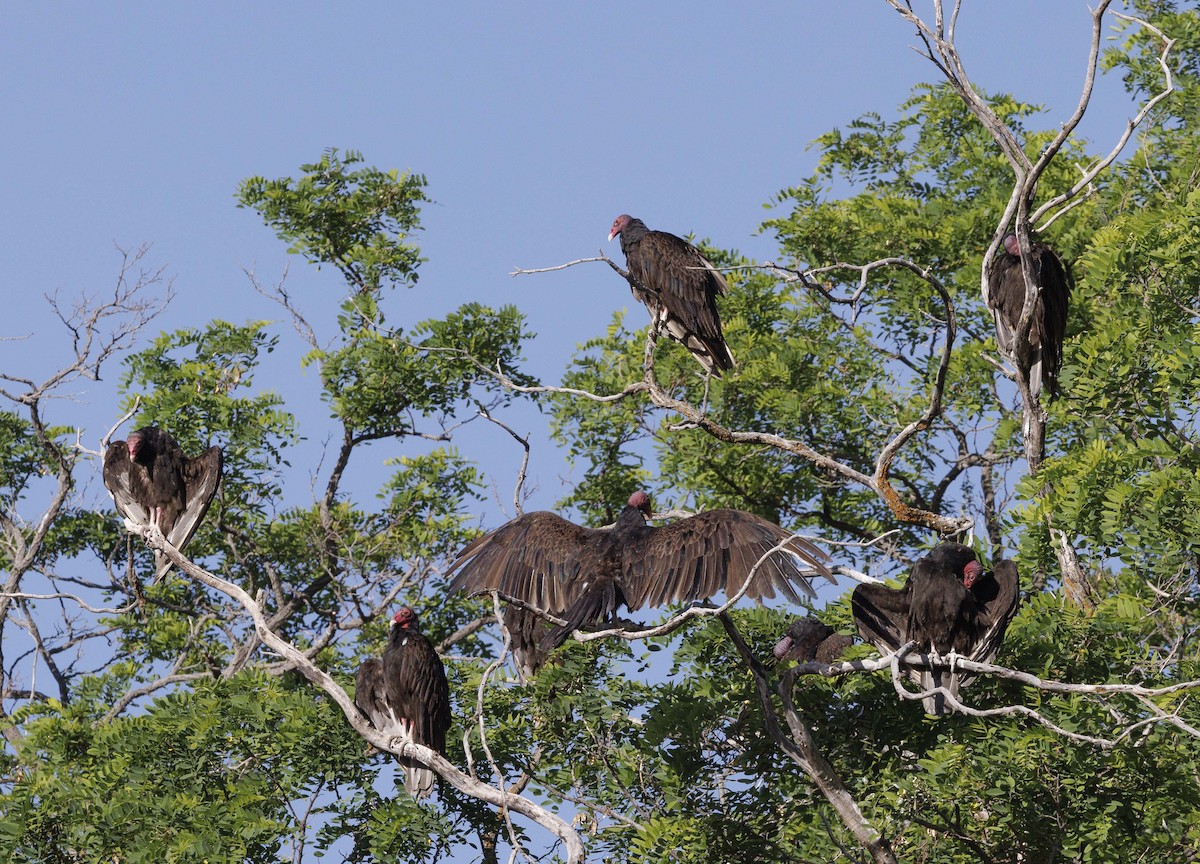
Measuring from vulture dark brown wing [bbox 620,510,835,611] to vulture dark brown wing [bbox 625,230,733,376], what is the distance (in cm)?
242

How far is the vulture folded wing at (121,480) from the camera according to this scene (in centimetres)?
783

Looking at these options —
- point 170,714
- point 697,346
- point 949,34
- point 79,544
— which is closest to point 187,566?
point 170,714

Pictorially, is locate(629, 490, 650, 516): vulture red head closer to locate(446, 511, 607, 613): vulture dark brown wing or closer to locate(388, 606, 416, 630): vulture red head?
locate(446, 511, 607, 613): vulture dark brown wing

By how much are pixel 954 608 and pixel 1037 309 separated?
Result: 2121 millimetres

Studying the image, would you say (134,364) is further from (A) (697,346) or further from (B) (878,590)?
(B) (878,590)

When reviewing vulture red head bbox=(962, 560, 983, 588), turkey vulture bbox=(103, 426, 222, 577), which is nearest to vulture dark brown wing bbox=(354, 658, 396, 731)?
turkey vulture bbox=(103, 426, 222, 577)

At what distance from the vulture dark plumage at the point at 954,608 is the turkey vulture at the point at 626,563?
54 centimetres

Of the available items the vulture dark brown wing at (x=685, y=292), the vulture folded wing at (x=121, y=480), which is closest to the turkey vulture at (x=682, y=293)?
the vulture dark brown wing at (x=685, y=292)

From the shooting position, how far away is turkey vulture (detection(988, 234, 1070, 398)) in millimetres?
7723

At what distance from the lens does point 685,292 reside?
8461 mm

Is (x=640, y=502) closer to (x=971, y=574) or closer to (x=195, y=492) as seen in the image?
(x=971, y=574)

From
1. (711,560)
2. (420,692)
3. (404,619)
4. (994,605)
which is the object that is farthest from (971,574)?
(404,619)

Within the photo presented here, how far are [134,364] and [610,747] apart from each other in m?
5.25

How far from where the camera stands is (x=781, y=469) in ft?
34.6
